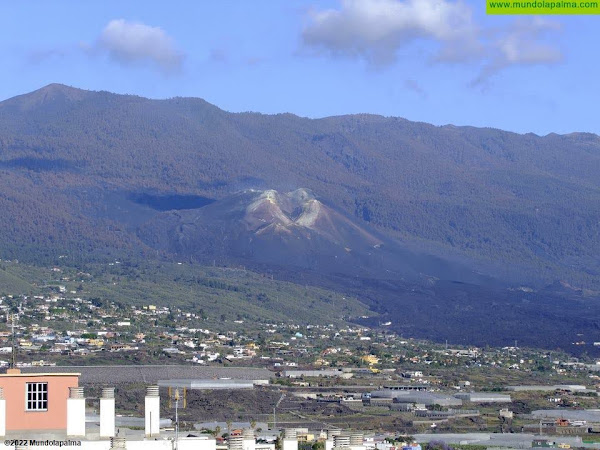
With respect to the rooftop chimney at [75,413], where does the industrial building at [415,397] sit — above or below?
below

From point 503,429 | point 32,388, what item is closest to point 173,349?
point 503,429

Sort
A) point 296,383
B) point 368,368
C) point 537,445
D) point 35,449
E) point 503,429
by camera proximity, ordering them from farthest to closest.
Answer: point 368,368 → point 296,383 → point 503,429 → point 537,445 → point 35,449

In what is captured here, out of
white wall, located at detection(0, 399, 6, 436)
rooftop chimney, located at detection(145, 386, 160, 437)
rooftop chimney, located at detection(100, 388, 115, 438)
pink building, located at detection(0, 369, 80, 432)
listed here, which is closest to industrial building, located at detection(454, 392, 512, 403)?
rooftop chimney, located at detection(145, 386, 160, 437)

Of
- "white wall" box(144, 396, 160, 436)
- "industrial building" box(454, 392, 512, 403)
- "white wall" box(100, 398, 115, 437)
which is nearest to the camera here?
"white wall" box(100, 398, 115, 437)

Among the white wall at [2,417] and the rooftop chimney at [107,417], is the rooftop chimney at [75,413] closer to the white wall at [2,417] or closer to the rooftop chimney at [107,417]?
the rooftop chimney at [107,417]

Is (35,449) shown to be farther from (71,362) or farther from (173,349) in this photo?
(173,349)

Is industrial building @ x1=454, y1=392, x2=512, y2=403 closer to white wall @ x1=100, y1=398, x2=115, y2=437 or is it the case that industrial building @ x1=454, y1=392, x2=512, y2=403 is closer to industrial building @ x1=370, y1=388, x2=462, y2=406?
industrial building @ x1=370, y1=388, x2=462, y2=406

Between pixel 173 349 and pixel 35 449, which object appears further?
pixel 173 349

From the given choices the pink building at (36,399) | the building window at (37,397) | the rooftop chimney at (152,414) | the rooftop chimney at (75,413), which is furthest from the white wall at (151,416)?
the building window at (37,397)
